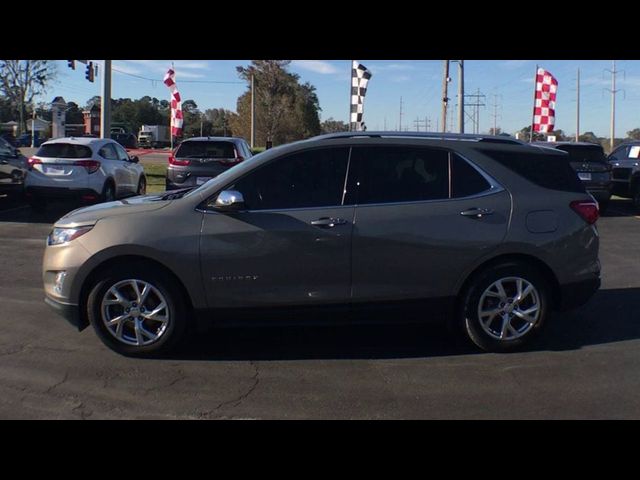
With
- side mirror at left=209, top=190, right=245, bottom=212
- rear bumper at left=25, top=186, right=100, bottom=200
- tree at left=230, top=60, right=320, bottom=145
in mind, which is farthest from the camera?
tree at left=230, top=60, right=320, bottom=145

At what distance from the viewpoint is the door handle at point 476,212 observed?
18.0ft

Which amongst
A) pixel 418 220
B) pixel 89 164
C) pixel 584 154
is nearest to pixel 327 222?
pixel 418 220

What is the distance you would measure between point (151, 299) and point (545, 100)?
2049 centimetres

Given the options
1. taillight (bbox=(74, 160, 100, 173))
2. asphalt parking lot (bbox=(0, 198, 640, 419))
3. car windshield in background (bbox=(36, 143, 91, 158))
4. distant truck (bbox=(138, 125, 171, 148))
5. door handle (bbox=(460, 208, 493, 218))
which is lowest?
asphalt parking lot (bbox=(0, 198, 640, 419))

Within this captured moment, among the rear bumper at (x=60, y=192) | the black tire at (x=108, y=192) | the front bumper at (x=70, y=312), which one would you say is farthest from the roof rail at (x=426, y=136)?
the black tire at (x=108, y=192)

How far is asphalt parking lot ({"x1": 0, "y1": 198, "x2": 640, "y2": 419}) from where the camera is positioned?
4434 mm

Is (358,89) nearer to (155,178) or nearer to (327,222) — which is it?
(155,178)

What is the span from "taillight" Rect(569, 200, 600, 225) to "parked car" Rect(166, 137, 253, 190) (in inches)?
345

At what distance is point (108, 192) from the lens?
551 inches

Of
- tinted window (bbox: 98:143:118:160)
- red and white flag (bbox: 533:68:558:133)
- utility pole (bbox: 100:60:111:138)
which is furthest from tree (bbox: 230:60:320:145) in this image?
tinted window (bbox: 98:143:118:160)

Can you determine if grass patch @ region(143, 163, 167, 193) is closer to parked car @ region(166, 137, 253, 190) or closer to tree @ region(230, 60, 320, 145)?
parked car @ region(166, 137, 253, 190)
